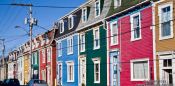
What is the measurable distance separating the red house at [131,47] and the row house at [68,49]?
1042 centimetres

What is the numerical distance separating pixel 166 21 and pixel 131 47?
5.47m

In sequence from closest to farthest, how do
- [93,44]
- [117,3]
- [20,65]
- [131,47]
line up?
[131,47], [117,3], [93,44], [20,65]

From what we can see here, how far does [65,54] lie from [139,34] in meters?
20.5

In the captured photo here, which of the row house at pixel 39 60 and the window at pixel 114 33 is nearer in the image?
the window at pixel 114 33

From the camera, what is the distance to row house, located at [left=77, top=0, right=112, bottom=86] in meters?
34.7

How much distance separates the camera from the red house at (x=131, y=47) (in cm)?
2658

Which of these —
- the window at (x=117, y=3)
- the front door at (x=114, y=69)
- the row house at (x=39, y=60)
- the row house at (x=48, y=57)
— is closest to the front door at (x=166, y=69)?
the front door at (x=114, y=69)

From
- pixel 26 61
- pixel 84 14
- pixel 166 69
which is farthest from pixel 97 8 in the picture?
A: pixel 26 61

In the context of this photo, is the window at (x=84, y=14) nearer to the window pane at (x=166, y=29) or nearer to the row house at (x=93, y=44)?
the row house at (x=93, y=44)

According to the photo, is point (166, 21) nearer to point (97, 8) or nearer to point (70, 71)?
point (97, 8)

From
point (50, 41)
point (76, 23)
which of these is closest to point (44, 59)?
point (50, 41)

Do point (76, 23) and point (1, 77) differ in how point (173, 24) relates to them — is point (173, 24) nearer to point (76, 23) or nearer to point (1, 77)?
point (76, 23)

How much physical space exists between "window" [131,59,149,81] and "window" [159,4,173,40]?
294 cm

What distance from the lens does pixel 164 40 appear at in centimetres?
2434
